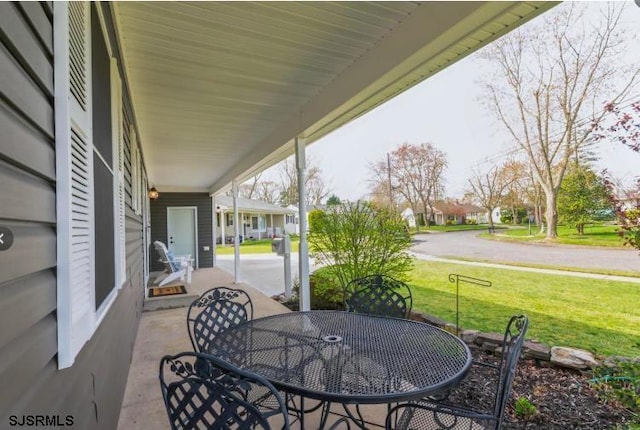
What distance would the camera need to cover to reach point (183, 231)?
11.3m

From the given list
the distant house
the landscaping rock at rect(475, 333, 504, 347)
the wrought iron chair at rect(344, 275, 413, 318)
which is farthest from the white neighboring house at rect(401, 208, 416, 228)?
the distant house

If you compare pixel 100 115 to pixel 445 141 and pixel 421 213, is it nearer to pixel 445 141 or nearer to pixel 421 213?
pixel 421 213

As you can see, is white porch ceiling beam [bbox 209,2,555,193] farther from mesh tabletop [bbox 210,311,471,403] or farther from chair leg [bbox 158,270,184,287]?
chair leg [bbox 158,270,184,287]

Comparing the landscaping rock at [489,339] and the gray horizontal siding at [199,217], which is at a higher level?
the gray horizontal siding at [199,217]

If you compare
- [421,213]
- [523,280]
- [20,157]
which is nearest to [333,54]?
[20,157]

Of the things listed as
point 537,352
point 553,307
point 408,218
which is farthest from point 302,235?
point 553,307

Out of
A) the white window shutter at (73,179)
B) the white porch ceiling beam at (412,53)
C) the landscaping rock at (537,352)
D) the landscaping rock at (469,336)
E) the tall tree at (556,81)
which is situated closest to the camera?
the white window shutter at (73,179)

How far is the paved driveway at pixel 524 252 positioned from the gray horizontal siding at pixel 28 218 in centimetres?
479

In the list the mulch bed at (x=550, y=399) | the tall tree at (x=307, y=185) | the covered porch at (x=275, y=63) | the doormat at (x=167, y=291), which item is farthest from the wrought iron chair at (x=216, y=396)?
the tall tree at (x=307, y=185)

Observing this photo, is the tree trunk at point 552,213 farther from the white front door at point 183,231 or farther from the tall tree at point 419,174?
the white front door at point 183,231

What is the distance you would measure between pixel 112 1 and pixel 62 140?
4.87 ft

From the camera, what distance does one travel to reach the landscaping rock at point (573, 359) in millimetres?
2746

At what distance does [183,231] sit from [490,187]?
9.10 m

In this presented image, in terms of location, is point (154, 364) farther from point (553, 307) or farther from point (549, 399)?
point (553, 307)
